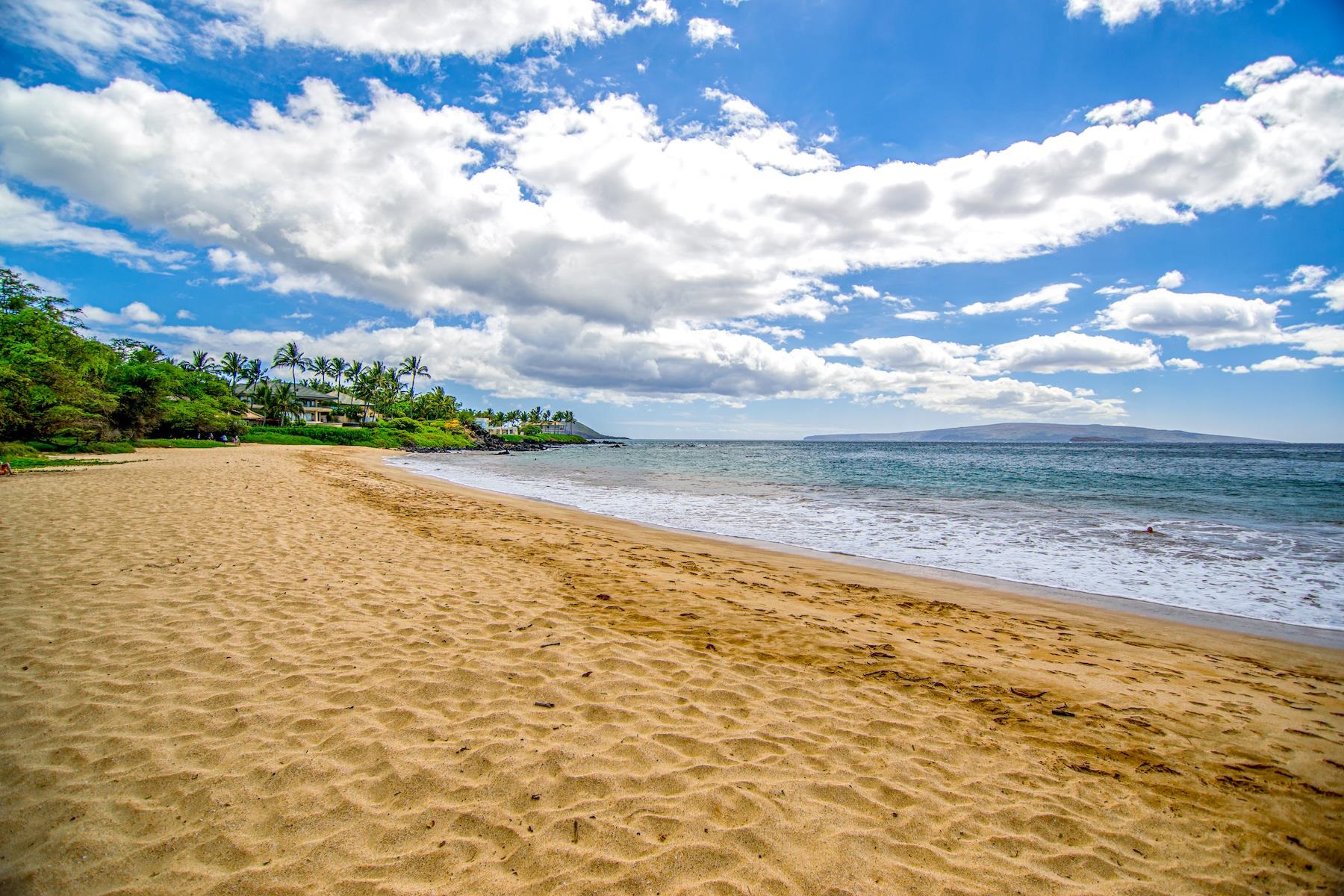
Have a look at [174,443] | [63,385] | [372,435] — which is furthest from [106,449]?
[372,435]

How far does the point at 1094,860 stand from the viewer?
10.1 ft

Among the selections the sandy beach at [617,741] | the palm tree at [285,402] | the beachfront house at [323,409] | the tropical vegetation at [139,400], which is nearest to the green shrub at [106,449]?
the tropical vegetation at [139,400]

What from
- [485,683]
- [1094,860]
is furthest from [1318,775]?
[485,683]

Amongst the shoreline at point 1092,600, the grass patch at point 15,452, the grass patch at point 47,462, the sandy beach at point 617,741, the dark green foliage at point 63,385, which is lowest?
the shoreline at point 1092,600

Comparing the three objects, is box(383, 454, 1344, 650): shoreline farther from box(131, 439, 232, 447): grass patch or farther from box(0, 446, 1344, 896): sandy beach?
box(131, 439, 232, 447): grass patch

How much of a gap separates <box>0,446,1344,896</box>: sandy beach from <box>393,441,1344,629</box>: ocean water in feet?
10.00

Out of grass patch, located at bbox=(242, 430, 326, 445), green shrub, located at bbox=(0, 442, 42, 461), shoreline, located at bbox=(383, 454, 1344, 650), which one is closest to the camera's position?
shoreline, located at bbox=(383, 454, 1344, 650)

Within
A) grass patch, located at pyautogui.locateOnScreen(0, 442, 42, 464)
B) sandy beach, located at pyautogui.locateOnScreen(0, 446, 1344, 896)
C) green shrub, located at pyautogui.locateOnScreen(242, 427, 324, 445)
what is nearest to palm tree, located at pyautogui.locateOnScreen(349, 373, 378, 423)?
green shrub, located at pyautogui.locateOnScreen(242, 427, 324, 445)

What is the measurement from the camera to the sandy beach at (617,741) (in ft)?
9.37

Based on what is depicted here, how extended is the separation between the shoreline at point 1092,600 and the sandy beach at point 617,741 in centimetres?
45

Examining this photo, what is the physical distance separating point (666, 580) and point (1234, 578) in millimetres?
11356

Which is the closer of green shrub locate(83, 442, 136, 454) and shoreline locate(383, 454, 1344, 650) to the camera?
shoreline locate(383, 454, 1344, 650)

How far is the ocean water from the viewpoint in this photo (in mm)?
10266

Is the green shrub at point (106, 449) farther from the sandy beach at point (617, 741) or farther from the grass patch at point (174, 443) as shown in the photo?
the sandy beach at point (617, 741)
